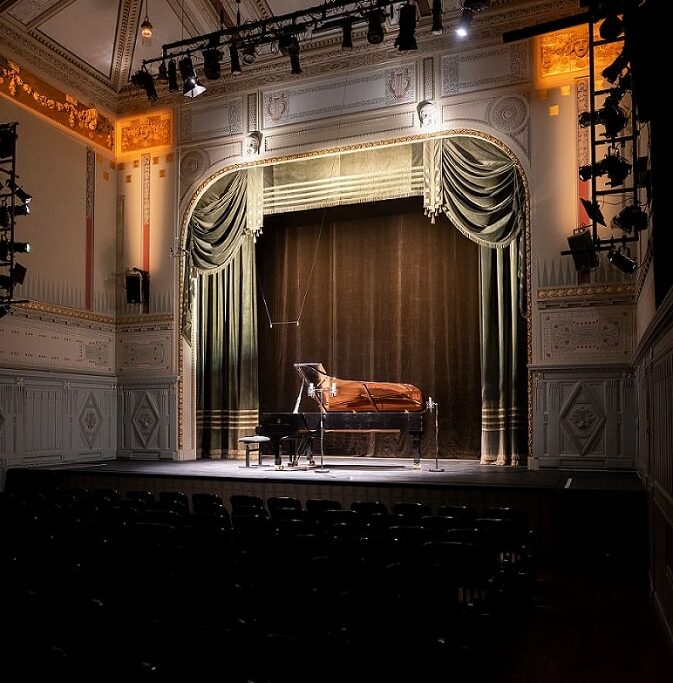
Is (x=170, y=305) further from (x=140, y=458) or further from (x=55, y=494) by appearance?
(x=55, y=494)

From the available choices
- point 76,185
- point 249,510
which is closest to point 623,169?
point 249,510

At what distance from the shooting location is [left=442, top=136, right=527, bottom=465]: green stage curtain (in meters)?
10.2

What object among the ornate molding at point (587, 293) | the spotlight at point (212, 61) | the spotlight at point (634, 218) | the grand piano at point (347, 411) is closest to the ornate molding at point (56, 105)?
the spotlight at point (212, 61)

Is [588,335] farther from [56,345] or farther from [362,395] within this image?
[56,345]

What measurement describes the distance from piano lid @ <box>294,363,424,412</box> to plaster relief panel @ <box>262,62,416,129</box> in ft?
13.5

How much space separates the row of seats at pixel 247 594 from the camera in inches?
95.5

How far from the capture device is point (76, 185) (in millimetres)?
11805

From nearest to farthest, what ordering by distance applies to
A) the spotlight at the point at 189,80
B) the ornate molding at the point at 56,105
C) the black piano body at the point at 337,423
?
the spotlight at the point at 189,80 < the black piano body at the point at 337,423 < the ornate molding at the point at 56,105

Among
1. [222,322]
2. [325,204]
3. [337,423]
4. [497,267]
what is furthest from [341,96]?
[337,423]

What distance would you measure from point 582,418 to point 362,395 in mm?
2929

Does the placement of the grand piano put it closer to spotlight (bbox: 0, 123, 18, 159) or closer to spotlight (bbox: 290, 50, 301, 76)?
spotlight (bbox: 290, 50, 301, 76)

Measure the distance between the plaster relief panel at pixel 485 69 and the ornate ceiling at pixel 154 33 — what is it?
224 mm

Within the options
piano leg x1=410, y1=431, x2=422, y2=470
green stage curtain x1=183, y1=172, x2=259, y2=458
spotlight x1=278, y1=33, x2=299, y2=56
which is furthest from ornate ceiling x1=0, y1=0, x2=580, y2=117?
piano leg x1=410, y1=431, x2=422, y2=470

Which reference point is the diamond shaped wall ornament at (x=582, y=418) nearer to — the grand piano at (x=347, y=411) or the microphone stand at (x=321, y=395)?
the grand piano at (x=347, y=411)
